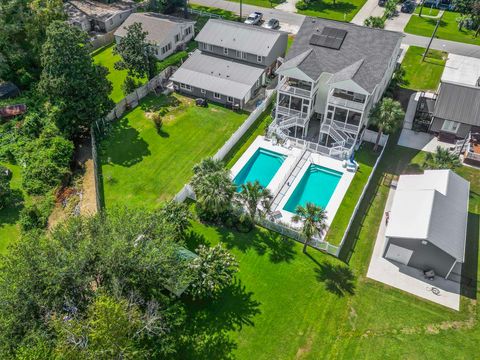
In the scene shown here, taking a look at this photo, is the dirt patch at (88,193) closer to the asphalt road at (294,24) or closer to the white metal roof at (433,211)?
the white metal roof at (433,211)

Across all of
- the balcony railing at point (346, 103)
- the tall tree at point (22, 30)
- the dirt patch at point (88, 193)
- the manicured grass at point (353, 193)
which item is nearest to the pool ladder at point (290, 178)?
the manicured grass at point (353, 193)

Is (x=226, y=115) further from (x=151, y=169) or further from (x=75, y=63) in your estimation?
(x=75, y=63)

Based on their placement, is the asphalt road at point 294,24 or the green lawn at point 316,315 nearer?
the green lawn at point 316,315

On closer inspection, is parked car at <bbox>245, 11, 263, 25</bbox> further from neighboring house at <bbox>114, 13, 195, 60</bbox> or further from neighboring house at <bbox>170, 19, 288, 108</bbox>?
neighboring house at <bbox>170, 19, 288, 108</bbox>

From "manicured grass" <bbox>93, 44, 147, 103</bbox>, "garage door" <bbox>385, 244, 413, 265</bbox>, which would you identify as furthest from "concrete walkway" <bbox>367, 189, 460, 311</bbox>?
"manicured grass" <bbox>93, 44, 147, 103</bbox>

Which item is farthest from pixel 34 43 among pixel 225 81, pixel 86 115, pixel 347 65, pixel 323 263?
Result: pixel 323 263

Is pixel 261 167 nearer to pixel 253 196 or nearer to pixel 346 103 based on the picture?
pixel 253 196

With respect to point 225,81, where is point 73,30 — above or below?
above
